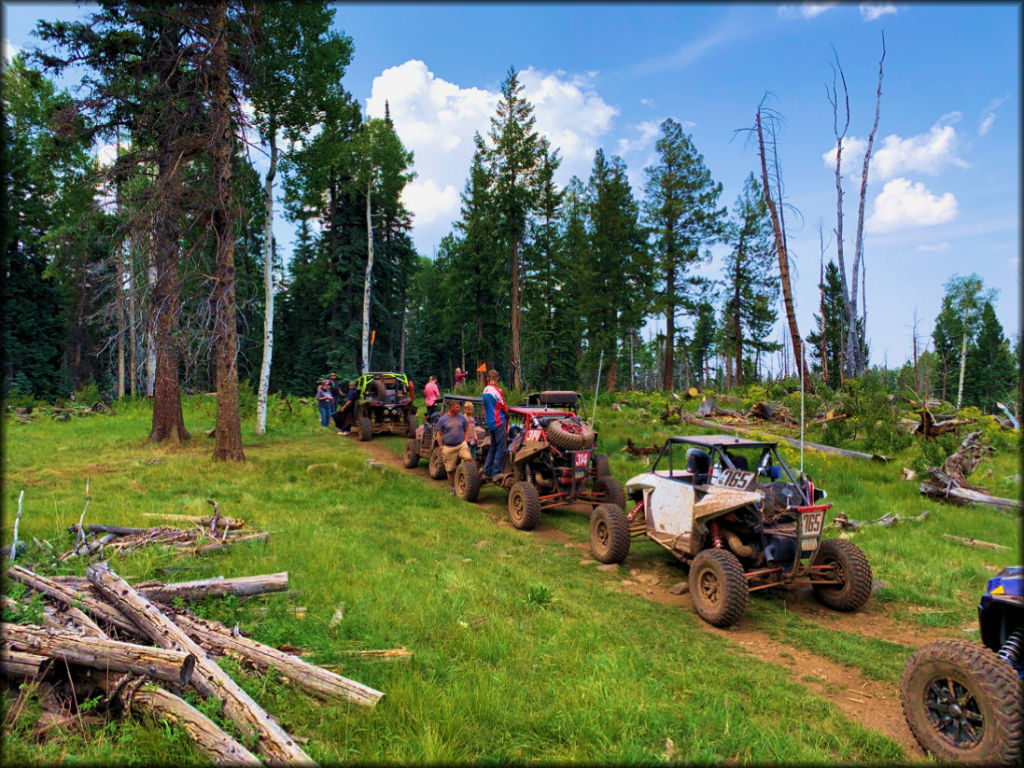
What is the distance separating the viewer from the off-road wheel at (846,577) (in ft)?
19.2

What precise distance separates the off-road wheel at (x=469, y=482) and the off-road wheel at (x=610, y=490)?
2.44m

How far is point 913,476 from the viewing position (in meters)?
10.6

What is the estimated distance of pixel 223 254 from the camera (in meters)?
12.3

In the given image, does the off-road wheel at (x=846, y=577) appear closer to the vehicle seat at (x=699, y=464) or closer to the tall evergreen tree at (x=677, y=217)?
the vehicle seat at (x=699, y=464)

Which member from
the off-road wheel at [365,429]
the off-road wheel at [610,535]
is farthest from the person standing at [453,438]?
the off-road wheel at [365,429]

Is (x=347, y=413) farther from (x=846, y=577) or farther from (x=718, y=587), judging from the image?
(x=846, y=577)

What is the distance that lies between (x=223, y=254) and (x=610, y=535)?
34.9ft

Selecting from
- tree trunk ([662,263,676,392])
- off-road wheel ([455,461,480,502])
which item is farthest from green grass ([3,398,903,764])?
tree trunk ([662,263,676,392])

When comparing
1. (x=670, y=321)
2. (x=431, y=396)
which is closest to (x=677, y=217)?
(x=670, y=321)

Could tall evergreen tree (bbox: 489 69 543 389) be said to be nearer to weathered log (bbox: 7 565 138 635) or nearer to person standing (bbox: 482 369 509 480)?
person standing (bbox: 482 369 509 480)

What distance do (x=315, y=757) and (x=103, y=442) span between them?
1592cm

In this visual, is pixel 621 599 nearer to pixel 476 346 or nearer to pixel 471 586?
pixel 471 586

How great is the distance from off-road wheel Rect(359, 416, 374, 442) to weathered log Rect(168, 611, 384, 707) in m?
13.0

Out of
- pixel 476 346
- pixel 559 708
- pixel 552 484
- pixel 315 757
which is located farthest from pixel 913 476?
pixel 476 346
